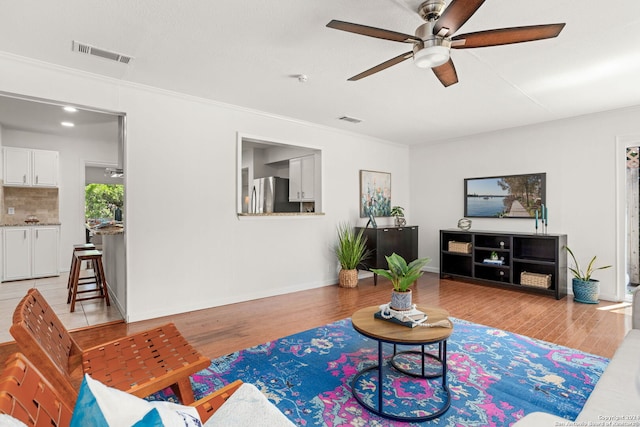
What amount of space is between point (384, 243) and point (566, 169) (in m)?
2.82

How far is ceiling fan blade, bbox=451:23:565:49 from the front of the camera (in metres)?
1.89

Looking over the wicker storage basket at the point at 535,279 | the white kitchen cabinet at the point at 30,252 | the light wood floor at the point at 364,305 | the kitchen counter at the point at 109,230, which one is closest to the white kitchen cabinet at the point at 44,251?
the white kitchen cabinet at the point at 30,252

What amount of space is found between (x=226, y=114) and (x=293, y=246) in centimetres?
203

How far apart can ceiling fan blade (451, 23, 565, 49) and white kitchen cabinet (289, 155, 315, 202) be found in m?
3.53

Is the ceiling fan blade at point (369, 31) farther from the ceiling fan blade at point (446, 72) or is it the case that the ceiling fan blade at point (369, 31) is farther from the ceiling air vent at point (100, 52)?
the ceiling air vent at point (100, 52)

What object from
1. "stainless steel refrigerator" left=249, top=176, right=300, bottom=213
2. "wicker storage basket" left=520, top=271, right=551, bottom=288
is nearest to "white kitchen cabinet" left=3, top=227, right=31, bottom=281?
"stainless steel refrigerator" left=249, top=176, right=300, bottom=213

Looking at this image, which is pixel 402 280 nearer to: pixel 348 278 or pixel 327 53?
pixel 327 53

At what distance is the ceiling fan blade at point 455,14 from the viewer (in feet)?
5.67

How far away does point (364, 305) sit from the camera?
4152 mm

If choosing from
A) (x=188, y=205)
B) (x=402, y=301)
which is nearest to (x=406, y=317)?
(x=402, y=301)

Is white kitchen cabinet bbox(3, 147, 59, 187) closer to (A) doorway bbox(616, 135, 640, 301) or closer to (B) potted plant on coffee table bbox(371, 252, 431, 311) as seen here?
(B) potted plant on coffee table bbox(371, 252, 431, 311)

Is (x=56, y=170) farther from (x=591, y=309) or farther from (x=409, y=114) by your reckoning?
(x=591, y=309)

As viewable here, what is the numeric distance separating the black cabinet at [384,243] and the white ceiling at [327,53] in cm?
191

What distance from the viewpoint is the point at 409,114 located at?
4.58m
